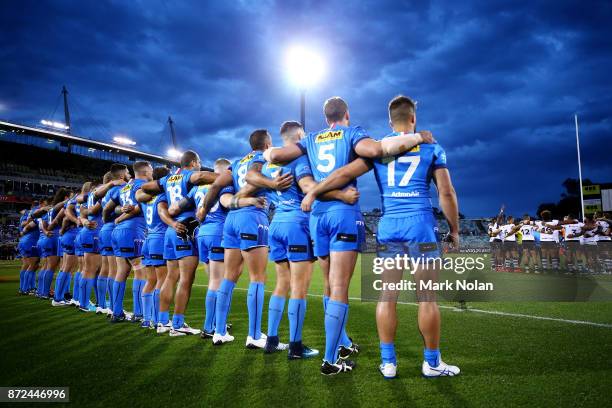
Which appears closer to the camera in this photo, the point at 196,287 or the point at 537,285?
the point at 537,285

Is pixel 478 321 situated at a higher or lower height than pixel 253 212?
lower

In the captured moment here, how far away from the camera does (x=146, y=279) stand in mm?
7465

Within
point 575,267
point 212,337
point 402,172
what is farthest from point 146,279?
point 575,267

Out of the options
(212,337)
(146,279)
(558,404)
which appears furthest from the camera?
(146,279)

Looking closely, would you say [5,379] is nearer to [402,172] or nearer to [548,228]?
[402,172]

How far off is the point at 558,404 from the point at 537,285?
10.5 meters

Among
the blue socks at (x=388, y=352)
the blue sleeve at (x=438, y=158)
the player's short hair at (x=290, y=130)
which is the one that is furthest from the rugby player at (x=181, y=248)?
the blue sleeve at (x=438, y=158)

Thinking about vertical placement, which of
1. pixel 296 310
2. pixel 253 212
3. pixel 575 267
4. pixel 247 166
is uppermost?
pixel 247 166

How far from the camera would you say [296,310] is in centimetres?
469

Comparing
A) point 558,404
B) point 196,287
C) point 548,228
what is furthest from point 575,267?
point 558,404

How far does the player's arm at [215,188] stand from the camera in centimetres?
593

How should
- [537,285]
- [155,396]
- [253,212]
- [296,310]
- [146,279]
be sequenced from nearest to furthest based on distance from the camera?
[155,396], [296,310], [253,212], [146,279], [537,285]

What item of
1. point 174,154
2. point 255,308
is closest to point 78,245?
point 255,308

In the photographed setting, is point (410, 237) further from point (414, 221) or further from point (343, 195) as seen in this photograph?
point (343, 195)
